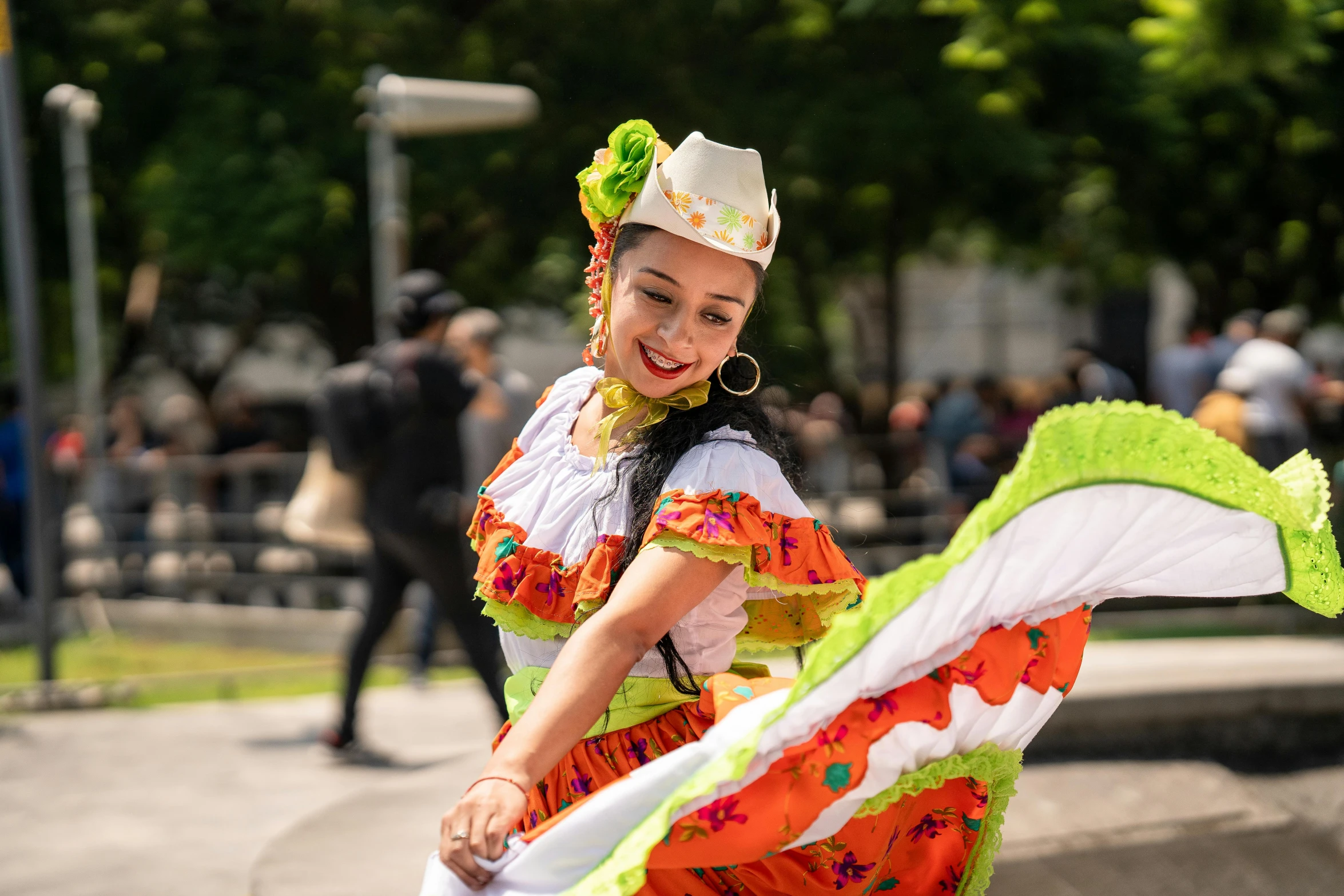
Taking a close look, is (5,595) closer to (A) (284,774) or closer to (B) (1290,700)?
(A) (284,774)

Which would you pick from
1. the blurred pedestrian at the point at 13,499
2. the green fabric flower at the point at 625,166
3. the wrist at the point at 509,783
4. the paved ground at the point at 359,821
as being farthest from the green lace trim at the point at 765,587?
the blurred pedestrian at the point at 13,499

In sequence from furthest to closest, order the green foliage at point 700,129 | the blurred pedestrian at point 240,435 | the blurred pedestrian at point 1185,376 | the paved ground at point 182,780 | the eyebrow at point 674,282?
the blurred pedestrian at point 240,435 → the green foliage at point 700,129 → the blurred pedestrian at point 1185,376 → the paved ground at point 182,780 → the eyebrow at point 674,282

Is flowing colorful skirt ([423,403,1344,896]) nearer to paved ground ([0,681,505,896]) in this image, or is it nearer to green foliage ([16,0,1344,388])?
paved ground ([0,681,505,896])

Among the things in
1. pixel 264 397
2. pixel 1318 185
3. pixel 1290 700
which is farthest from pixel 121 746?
pixel 264 397

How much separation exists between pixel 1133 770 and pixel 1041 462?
3.20m

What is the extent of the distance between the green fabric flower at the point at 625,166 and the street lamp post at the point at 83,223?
10.7 m

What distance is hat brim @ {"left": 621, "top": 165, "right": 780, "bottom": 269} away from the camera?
182 cm

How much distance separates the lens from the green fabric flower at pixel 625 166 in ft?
6.26

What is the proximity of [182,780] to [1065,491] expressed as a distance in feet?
15.6

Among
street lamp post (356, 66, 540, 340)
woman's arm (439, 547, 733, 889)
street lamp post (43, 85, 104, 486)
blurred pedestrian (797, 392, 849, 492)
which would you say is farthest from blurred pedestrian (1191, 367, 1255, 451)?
street lamp post (43, 85, 104, 486)

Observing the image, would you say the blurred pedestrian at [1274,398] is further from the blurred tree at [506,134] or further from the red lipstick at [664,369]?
the red lipstick at [664,369]

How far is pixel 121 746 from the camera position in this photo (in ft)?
19.7

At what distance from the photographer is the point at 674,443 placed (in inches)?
73.0

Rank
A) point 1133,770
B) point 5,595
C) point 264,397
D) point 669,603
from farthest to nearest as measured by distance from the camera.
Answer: point 264,397 → point 5,595 → point 1133,770 → point 669,603
